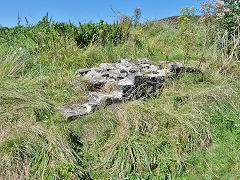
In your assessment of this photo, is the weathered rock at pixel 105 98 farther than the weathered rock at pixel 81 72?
No

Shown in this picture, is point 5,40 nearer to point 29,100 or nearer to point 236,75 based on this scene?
point 29,100

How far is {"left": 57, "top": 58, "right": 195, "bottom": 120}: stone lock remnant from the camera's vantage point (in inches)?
121

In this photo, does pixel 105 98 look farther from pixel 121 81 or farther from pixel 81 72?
pixel 81 72

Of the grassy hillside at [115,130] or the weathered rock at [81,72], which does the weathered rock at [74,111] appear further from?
the weathered rock at [81,72]

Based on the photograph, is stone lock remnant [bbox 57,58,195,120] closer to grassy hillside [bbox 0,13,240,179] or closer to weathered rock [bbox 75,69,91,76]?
weathered rock [bbox 75,69,91,76]

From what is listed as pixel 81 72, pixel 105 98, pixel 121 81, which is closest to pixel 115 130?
pixel 105 98

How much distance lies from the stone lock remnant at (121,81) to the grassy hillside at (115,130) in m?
0.14

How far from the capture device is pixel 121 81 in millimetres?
3467

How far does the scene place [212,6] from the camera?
397cm

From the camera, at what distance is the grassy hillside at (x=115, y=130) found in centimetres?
225

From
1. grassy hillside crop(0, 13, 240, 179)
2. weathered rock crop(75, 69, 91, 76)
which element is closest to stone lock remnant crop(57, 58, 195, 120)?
weathered rock crop(75, 69, 91, 76)

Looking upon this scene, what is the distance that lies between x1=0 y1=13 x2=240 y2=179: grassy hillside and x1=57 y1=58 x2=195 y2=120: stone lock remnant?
14 centimetres

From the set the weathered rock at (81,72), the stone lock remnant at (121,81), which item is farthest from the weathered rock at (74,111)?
the weathered rock at (81,72)

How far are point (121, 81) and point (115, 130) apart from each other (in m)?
1.00
